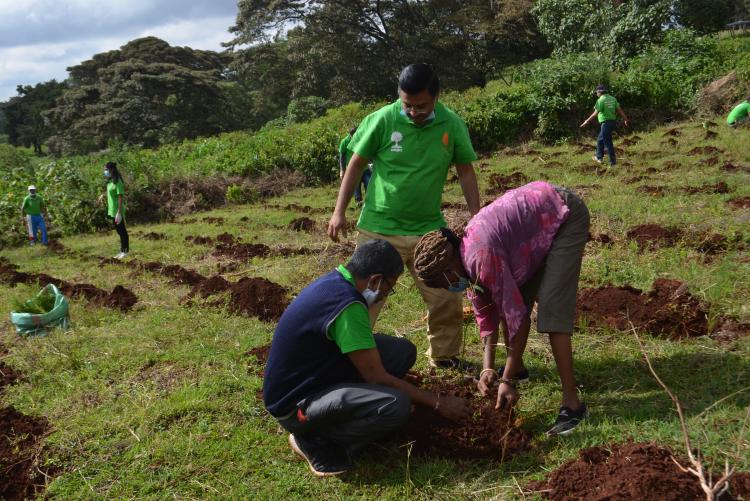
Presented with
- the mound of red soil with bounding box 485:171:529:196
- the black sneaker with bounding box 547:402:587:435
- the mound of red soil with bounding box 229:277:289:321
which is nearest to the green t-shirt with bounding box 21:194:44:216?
the mound of red soil with bounding box 229:277:289:321

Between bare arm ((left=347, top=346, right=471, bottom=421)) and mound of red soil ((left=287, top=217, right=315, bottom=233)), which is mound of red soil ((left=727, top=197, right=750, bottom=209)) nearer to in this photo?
bare arm ((left=347, top=346, right=471, bottom=421))

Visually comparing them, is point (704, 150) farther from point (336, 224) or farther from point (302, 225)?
point (336, 224)

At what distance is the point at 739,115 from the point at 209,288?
11.7 meters

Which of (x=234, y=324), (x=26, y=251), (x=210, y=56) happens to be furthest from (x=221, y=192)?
(x=210, y=56)

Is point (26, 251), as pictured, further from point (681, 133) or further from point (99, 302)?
point (681, 133)

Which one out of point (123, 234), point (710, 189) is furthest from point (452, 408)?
point (123, 234)

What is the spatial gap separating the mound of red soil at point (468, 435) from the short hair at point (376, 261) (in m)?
0.90

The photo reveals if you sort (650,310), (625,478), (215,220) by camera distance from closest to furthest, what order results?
(625,478) → (650,310) → (215,220)

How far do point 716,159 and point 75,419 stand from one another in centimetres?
1009

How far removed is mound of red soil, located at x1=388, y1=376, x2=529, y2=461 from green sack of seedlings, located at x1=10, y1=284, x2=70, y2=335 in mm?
3953

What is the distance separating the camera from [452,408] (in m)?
2.93

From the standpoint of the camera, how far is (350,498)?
112 inches

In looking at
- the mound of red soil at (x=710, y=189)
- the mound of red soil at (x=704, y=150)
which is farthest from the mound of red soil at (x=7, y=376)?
the mound of red soil at (x=704, y=150)

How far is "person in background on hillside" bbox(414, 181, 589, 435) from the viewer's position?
2709 mm
